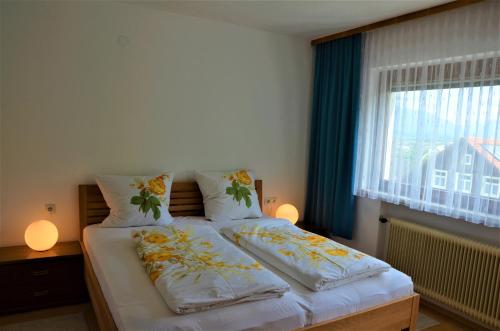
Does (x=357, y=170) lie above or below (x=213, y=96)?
below

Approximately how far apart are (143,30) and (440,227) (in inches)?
118

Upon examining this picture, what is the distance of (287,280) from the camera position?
2.14 m

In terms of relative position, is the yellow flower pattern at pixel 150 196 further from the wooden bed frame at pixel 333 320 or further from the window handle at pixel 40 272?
the window handle at pixel 40 272

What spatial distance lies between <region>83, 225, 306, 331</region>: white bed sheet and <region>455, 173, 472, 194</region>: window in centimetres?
165

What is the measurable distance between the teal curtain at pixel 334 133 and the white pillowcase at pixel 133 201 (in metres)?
1.67

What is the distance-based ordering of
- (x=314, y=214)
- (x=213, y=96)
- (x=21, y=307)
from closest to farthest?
(x=21, y=307) < (x=213, y=96) < (x=314, y=214)

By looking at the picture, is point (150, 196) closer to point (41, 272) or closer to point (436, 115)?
point (41, 272)

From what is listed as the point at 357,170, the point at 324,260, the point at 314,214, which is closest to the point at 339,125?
the point at 357,170

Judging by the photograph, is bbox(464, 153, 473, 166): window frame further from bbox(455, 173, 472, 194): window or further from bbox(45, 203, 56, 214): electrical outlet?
bbox(45, 203, 56, 214): electrical outlet

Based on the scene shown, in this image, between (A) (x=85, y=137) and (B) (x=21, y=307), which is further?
(A) (x=85, y=137)

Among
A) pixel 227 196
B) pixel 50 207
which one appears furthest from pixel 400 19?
pixel 50 207

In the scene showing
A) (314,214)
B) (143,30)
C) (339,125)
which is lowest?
(314,214)

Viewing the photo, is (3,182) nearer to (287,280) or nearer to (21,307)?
(21,307)

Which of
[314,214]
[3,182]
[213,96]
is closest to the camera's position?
[3,182]
